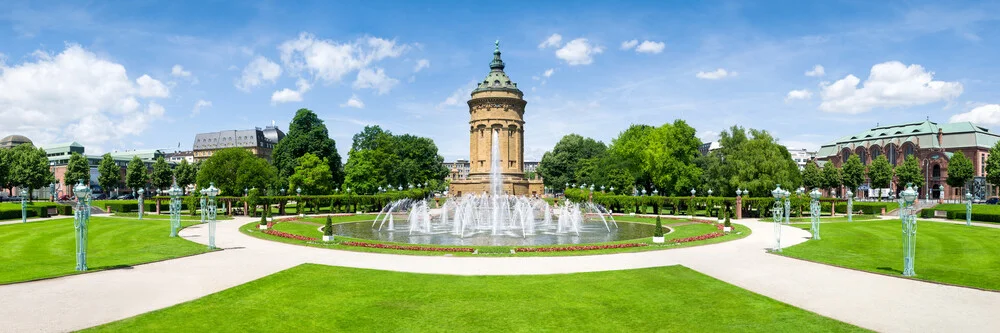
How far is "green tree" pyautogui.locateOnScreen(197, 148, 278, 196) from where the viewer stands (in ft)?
199

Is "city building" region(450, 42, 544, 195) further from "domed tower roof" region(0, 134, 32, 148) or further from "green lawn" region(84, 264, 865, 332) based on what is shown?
"domed tower roof" region(0, 134, 32, 148)

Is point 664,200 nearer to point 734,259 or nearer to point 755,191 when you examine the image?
point 755,191

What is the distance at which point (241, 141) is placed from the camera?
13638 centimetres

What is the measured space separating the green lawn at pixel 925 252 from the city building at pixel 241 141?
127723mm

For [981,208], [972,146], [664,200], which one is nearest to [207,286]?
[664,200]

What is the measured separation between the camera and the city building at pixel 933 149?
88312 millimetres

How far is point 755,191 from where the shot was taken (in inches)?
2083

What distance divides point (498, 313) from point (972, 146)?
10846 cm

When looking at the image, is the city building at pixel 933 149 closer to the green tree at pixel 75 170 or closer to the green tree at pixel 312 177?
the green tree at pixel 312 177

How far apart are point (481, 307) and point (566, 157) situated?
9165 centimetres

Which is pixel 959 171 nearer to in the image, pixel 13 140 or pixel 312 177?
pixel 312 177

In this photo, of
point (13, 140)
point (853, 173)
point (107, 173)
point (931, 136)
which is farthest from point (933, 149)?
point (13, 140)

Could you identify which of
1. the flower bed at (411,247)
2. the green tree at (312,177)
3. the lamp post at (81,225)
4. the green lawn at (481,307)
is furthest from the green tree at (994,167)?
the lamp post at (81,225)

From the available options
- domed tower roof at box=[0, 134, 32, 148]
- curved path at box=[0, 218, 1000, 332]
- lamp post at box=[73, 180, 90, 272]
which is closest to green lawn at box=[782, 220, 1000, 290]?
curved path at box=[0, 218, 1000, 332]
